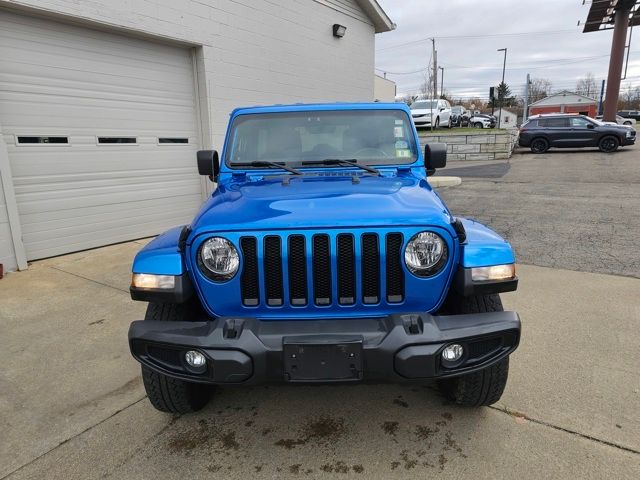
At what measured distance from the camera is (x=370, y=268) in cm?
223

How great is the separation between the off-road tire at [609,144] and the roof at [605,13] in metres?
12.4

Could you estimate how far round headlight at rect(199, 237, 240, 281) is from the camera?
2.23 metres

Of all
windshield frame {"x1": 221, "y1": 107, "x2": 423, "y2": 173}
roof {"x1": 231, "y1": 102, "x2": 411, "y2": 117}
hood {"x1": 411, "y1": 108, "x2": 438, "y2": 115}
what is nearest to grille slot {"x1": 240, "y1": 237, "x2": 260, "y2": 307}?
windshield frame {"x1": 221, "y1": 107, "x2": 423, "y2": 173}

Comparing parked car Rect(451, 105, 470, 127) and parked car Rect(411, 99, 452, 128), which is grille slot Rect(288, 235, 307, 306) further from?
parked car Rect(451, 105, 470, 127)

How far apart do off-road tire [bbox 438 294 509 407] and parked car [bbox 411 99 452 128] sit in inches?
900

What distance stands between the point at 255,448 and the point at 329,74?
980cm

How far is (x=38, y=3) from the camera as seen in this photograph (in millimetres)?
5477

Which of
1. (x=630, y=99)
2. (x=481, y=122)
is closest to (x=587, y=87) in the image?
(x=630, y=99)

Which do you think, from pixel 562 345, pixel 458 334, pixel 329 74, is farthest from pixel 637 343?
pixel 329 74

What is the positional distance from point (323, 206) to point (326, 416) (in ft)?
4.14

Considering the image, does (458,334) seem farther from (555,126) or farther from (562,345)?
(555,126)

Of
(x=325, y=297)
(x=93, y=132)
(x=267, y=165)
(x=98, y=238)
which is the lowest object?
(x=98, y=238)

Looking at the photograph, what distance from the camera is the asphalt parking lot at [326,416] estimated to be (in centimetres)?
230

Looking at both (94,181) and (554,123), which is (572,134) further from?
(94,181)
